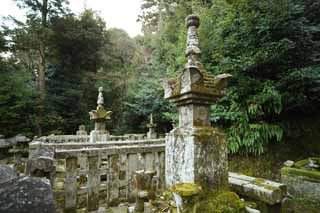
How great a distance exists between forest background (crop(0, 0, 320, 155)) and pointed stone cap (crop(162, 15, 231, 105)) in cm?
364

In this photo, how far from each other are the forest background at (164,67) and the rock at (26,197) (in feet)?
16.5

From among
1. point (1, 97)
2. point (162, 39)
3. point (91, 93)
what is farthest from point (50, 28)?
point (162, 39)

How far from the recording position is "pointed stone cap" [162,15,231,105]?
1594mm

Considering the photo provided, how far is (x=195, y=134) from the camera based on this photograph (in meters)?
1.55

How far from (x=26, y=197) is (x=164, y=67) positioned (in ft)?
32.4

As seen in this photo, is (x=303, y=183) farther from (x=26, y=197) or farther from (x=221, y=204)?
(x=26, y=197)

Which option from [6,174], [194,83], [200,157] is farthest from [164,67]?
[6,174]

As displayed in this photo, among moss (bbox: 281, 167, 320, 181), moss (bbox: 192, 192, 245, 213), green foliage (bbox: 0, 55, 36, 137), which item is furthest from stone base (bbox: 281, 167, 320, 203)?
green foliage (bbox: 0, 55, 36, 137)

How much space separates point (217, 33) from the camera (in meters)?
6.33

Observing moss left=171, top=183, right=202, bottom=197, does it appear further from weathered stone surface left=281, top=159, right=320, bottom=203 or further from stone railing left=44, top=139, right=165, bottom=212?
weathered stone surface left=281, top=159, right=320, bottom=203

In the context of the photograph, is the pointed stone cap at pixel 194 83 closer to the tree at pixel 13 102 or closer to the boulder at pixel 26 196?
the boulder at pixel 26 196

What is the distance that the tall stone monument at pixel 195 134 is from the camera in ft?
5.06

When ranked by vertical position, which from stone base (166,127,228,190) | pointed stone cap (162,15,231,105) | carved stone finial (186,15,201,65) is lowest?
stone base (166,127,228,190)

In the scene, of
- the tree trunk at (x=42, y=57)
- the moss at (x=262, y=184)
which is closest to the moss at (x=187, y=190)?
the moss at (x=262, y=184)
